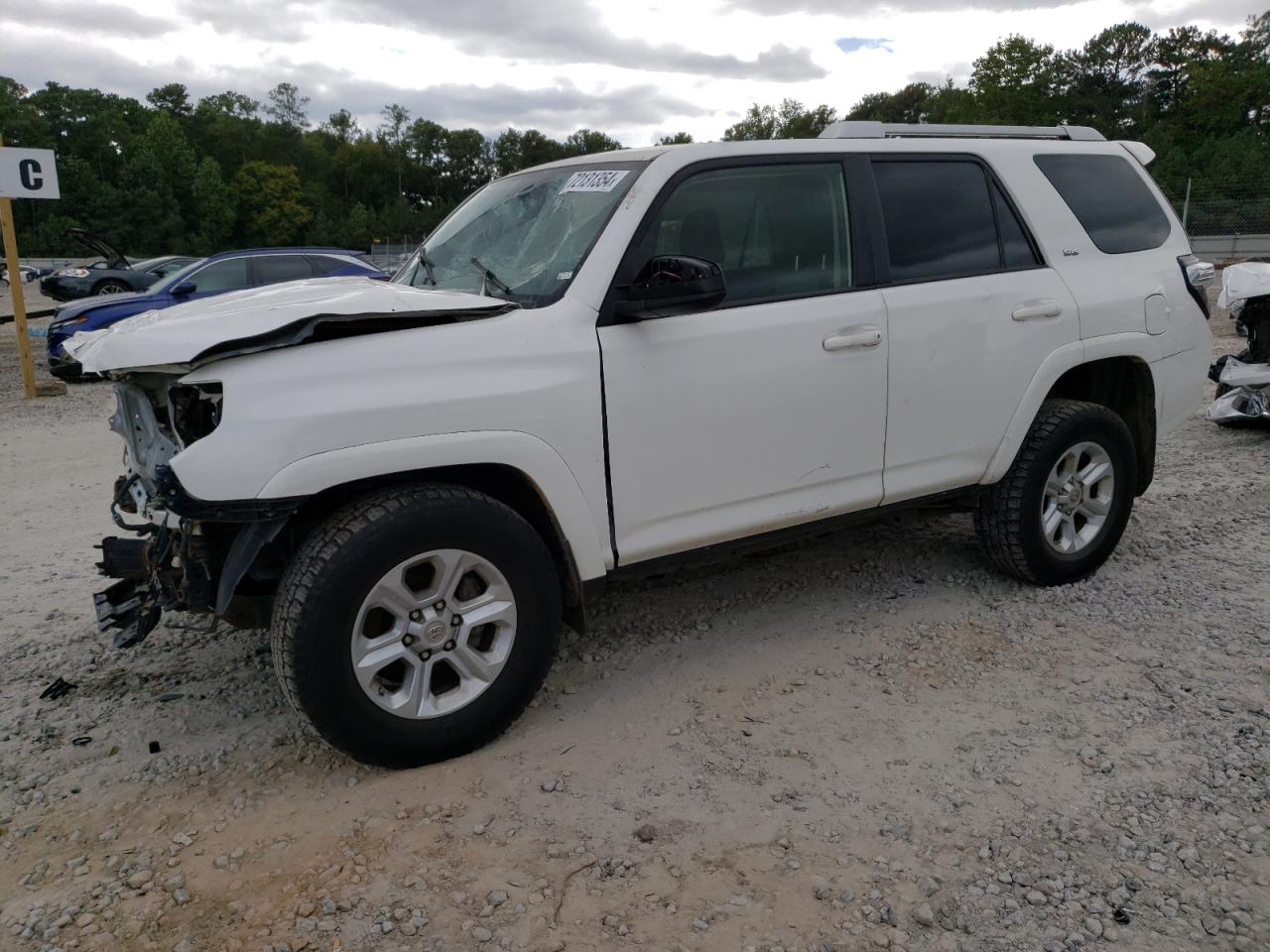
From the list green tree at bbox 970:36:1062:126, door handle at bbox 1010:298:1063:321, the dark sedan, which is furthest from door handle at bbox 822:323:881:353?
green tree at bbox 970:36:1062:126

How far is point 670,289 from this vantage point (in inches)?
127

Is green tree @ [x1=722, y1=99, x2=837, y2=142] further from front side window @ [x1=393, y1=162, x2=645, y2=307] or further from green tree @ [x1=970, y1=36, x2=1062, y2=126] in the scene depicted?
front side window @ [x1=393, y1=162, x2=645, y2=307]

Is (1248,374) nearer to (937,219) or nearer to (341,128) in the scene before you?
(937,219)

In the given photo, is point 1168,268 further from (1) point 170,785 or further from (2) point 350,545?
(1) point 170,785

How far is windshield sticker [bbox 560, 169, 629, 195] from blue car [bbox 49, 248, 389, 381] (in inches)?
369

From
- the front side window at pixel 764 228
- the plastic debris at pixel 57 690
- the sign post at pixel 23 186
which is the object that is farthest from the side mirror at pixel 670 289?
the sign post at pixel 23 186

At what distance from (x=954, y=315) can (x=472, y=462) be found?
2.14m

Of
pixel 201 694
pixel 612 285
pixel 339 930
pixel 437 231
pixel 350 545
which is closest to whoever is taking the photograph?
pixel 339 930

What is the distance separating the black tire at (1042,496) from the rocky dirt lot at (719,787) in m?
0.14

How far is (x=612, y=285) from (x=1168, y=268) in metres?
2.98

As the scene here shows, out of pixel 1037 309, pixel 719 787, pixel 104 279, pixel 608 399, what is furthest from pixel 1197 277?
pixel 104 279

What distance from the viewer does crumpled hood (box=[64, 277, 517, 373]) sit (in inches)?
112

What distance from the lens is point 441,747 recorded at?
3.16 metres

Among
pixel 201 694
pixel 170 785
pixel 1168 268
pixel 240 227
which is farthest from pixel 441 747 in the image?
pixel 240 227
